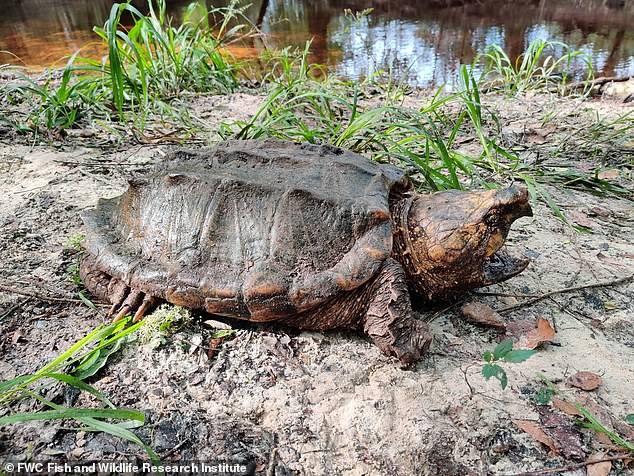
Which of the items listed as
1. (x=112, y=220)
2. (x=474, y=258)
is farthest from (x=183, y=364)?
(x=474, y=258)

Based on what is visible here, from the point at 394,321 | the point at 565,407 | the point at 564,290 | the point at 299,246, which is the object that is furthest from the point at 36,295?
the point at 564,290

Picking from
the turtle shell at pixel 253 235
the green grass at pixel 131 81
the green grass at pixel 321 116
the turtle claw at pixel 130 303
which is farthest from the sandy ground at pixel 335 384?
the green grass at pixel 131 81

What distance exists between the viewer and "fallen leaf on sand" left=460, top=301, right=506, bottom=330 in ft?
7.07

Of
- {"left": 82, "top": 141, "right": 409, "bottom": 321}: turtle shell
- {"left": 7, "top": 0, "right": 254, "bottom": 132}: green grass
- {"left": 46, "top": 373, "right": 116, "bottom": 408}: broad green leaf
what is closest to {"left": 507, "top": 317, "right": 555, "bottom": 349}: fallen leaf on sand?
{"left": 82, "top": 141, "right": 409, "bottom": 321}: turtle shell

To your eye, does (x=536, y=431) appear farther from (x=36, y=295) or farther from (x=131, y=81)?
(x=131, y=81)

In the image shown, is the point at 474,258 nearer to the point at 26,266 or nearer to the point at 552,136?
the point at 26,266

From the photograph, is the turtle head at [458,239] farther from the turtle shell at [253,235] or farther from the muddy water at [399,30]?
the muddy water at [399,30]

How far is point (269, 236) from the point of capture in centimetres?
203

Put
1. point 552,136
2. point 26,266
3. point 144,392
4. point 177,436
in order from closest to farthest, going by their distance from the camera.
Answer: point 177,436
point 144,392
point 26,266
point 552,136

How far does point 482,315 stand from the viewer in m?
2.20

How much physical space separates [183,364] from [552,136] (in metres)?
3.73

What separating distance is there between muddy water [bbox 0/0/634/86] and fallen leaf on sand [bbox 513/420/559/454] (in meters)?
4.83

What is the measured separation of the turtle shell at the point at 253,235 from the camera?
1966mm

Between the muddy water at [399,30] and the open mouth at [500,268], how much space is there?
4.06m
